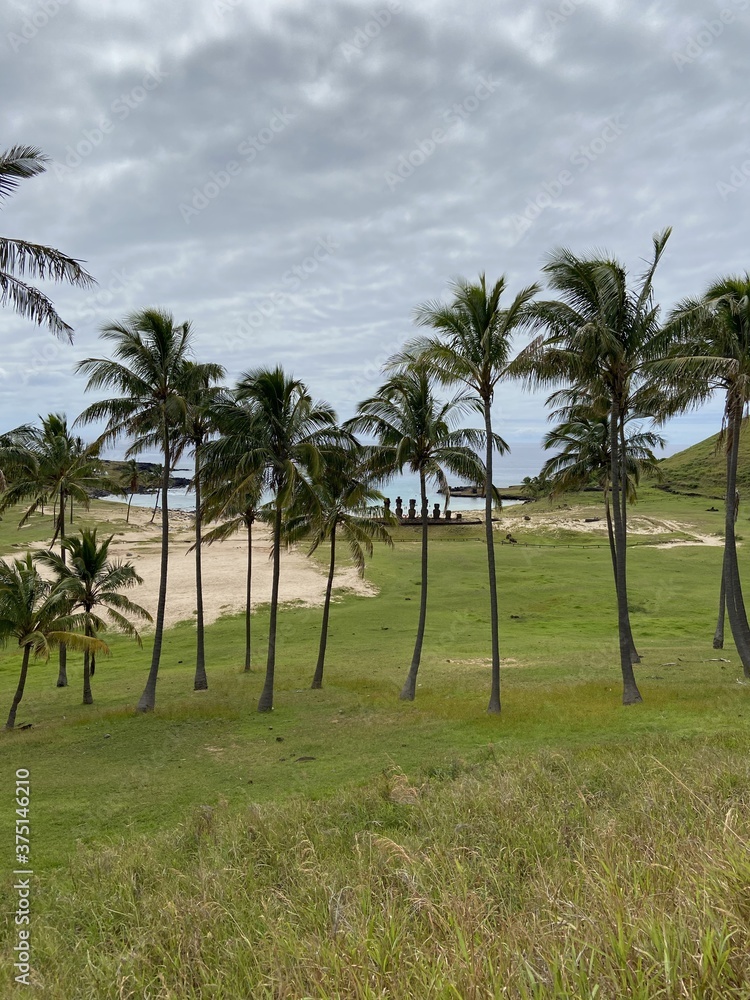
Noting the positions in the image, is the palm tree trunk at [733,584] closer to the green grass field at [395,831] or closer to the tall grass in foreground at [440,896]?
the green grass field at [395,831]

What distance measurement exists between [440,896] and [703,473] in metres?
135

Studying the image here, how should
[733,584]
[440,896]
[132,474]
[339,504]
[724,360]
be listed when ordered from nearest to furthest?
[440,896] < [724,360] < [733,584] < [339,504] < [132,474]

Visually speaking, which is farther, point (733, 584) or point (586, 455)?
point (586, 455)

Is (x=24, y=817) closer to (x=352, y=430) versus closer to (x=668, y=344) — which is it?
(x=352, y=430)

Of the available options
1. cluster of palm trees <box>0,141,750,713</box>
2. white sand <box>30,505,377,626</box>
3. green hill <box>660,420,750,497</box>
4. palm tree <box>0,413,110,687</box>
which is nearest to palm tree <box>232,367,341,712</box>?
cluster of palm trees <box>0,141,750,713</box>

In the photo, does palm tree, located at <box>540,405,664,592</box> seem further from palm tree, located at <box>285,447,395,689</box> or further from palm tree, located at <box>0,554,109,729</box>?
palm tree, located at <box>0,554,109,729</box>

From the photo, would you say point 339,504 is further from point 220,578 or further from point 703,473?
point 703,473

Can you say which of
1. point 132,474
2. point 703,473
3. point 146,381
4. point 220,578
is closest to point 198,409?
point 146,381

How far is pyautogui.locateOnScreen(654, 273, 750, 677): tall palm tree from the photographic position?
17.5 meters

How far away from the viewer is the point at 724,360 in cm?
1653

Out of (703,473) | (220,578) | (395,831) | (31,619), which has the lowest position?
(220,578)

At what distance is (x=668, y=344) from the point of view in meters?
18.8

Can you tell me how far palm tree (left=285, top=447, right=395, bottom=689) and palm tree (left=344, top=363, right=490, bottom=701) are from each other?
4.22 ft

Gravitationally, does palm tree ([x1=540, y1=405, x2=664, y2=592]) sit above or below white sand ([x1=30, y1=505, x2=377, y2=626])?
above
